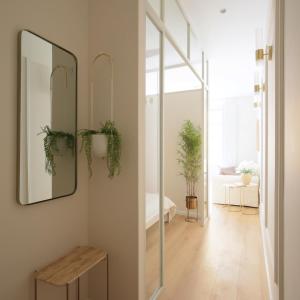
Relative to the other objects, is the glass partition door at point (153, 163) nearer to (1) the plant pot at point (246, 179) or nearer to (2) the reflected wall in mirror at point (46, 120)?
(2) the reflected wall in mirror at point (46, 120)

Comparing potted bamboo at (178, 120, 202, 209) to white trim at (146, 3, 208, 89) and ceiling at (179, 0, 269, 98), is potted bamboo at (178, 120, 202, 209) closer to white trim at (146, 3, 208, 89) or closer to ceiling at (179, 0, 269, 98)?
white trim at (146, 3, 208, 89)

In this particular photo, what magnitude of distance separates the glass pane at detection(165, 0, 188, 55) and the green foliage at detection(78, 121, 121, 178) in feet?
4.67

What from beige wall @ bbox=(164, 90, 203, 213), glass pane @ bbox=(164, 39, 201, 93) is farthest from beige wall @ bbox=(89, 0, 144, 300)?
beige wall @ bbox=(164, 90, 203, 213)

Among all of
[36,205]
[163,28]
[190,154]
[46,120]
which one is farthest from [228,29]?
[36,205]

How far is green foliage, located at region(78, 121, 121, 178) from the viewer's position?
1579mm

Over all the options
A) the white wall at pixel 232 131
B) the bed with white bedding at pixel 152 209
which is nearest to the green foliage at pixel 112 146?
the bed with white bedding at pixel 152 209

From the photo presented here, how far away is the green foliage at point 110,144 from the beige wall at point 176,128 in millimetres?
2538

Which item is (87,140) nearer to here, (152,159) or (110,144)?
(110,144)

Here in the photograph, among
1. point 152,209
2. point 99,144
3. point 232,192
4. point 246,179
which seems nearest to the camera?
point 99,144

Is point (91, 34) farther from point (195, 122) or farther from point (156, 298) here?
point (195, 122)

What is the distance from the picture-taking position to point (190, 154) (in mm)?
4141

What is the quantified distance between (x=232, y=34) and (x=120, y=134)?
2.80 metres

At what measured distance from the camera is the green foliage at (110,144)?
158 centimetres

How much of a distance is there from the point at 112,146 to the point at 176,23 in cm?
189
